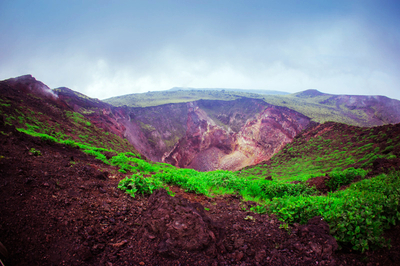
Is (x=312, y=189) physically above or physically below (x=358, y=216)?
below

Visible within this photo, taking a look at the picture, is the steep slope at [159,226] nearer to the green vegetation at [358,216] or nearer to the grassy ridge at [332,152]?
the green vegetation at [358,216]

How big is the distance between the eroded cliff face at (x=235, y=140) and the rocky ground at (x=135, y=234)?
120 feet

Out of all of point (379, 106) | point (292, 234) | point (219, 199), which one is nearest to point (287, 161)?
point (219, 199)

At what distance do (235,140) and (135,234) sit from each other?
4835 cm

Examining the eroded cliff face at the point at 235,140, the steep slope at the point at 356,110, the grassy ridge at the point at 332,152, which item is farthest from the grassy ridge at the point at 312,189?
the steep slope at the point at 356,110

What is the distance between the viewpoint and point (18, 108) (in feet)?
47.6

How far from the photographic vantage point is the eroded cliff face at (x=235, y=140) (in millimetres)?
40344

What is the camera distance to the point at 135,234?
312 cm

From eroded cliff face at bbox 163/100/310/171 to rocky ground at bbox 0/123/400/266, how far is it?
36480mm

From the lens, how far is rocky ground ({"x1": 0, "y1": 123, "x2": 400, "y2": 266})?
2.61 m

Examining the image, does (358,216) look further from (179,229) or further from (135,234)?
(135,234)

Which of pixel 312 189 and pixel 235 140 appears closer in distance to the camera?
pixel 312 189

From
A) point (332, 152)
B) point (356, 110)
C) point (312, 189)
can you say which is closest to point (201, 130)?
point (332, 152)

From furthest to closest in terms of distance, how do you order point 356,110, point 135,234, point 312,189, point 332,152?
point 356,110
point 332,152
point 312,189
point 135,234
